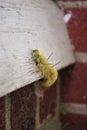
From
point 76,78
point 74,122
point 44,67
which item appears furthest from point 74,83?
point 44,67

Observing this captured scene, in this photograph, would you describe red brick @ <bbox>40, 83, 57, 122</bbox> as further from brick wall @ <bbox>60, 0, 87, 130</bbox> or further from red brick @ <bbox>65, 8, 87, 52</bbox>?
red brick @ <bbox>65, 8, 87, 52</bbox>

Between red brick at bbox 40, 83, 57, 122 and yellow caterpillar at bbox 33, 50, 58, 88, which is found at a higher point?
yellow caterpillar at bbox 33, 50, 58, 88

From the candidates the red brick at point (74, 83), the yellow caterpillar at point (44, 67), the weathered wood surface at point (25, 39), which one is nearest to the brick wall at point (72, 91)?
the red brick at point (74, 83)

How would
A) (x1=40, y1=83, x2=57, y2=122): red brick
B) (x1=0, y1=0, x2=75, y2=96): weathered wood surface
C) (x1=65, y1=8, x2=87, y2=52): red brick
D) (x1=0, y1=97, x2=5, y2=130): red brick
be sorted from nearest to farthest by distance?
1. (x1=0, y1=0, x2=75, y2=96): weathered wood surface
2. (x1=0, y1=97, x2=5, y2=130): red brick
3. (x1=40, y1=83, x2=57, y2=122): red brick
4. (x1=65, y1=8, x2=87, y2=52): red brick

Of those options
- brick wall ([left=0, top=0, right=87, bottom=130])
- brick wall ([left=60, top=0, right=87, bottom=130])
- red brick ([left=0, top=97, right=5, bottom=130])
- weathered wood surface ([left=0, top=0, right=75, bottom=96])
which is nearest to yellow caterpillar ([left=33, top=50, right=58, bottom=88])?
weathered wood surface ([left=0, top=0, right=75, bottom=96])

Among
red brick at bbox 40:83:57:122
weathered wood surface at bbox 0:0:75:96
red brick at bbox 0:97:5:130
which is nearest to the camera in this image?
weathered wood surface at bbox 0:0:75:96

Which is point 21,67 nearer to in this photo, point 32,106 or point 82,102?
point 32,106

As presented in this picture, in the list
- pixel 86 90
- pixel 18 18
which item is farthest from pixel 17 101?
pixel 86 90

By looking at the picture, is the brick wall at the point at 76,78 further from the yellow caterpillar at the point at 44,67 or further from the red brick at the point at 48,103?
the yellow caterpillar at the point at 44,67
